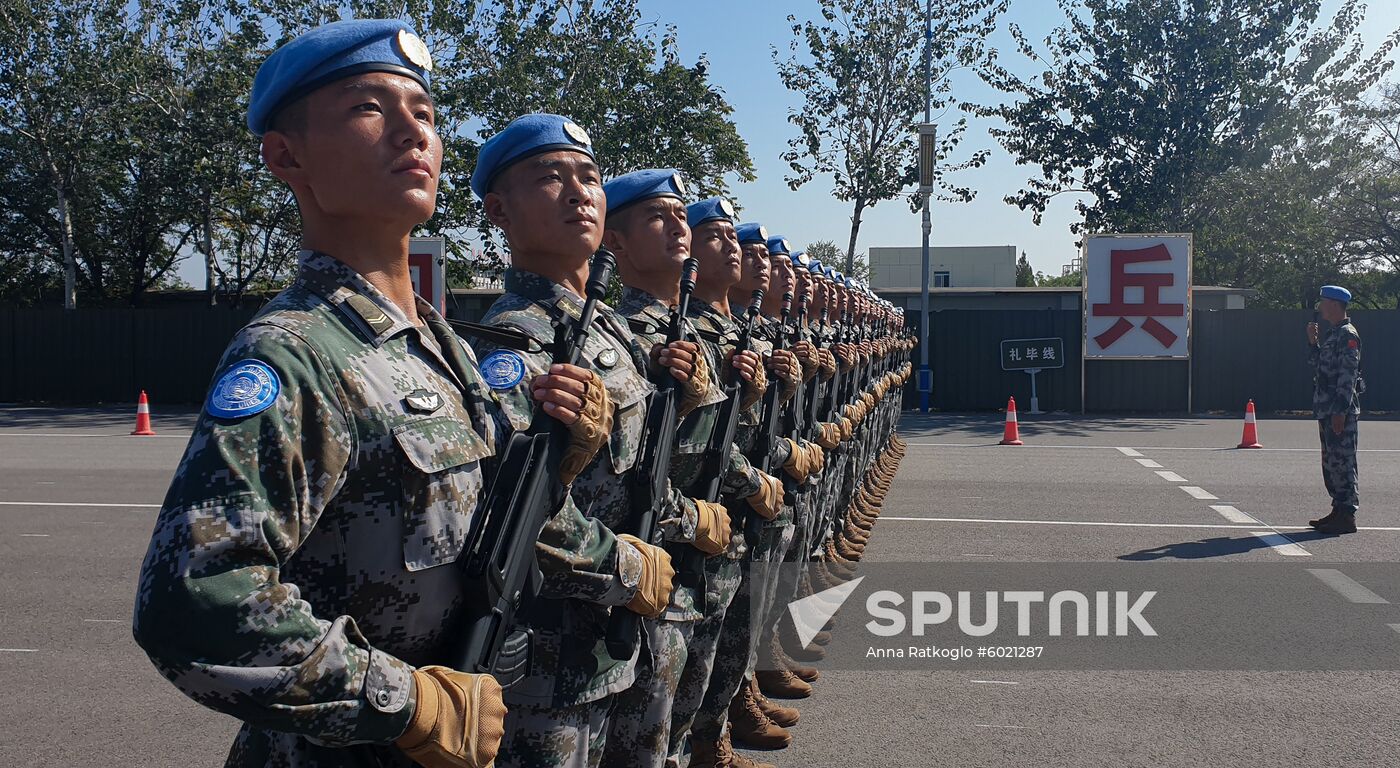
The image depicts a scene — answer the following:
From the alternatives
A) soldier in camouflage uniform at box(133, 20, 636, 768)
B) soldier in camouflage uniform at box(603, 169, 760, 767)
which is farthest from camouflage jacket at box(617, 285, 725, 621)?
soldier in camouflage uniform at box(133, 20, 636, 768)

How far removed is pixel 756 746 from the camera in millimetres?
4602

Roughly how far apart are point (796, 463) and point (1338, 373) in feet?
21.2

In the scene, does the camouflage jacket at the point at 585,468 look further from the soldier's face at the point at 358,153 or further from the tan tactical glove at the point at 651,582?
the soldier's face at the point at 358,153

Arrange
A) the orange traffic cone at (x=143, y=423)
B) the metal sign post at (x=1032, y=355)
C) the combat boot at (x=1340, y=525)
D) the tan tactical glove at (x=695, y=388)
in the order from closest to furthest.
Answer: the tan tactical glove at (x=695, y=388), the combat boot at (x=1340, y=525), the orange traffic cone at (x=143, y=423), the metal sign post at (x=1032, y=355)

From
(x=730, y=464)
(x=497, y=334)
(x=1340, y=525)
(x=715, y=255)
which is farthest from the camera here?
(x=1340, y=525)

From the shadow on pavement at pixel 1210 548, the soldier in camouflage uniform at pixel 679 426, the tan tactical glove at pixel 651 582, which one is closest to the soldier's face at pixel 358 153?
the tan tactical glove at pixel 651 582

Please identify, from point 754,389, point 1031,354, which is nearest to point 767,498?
point 754,389

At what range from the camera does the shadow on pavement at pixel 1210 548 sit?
8047 millimetres

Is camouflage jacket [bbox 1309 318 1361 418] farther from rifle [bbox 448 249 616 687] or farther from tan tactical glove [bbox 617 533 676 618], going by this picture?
rifle [bbox 448 249 616 687]

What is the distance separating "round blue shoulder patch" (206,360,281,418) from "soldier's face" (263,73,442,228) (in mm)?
396

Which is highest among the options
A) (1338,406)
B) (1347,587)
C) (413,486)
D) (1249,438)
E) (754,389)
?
(754,389)

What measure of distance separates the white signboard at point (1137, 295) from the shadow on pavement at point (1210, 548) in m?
11.8

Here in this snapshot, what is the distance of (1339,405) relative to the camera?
9258 millimetres

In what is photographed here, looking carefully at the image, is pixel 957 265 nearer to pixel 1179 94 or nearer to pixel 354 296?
pixel 1179 94
